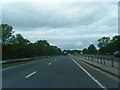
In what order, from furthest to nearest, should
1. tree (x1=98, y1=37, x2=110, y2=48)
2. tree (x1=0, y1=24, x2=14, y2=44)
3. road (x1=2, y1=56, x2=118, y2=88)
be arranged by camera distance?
1. tree (x1=98, y1=37, x2=110, y2=48)
2. tree (x1=0, y1=24, x2=14, y2=44)
3. road (x1=2, y1=56, x2=118, y2=88)

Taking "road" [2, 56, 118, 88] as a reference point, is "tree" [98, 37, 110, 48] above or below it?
above

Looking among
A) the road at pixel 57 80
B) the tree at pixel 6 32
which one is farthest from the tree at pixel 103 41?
the road at pixel 57 80

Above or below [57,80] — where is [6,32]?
above

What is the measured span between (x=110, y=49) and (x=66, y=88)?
3879 inches

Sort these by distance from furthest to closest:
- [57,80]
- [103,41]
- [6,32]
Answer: [103,41], [6,32], [57,80]

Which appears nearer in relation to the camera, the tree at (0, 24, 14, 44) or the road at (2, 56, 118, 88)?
the road at (2, 56, 118, 88)

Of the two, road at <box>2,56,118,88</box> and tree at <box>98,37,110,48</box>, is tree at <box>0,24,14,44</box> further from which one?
tree at <box>98,37,110,48</box>

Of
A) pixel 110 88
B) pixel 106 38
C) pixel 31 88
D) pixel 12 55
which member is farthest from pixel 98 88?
pixel 106 38

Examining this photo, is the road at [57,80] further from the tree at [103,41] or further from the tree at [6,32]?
the tree at [103,41]

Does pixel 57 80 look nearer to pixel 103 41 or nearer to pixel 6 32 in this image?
pixel 6 32

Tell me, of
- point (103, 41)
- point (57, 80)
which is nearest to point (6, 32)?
point (57, 80)

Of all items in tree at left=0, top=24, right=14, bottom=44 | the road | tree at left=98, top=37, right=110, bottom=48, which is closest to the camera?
the road

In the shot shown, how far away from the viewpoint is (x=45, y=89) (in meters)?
9.00

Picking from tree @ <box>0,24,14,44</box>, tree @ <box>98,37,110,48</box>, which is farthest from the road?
tree @ <box>98,37,110,48</box>
